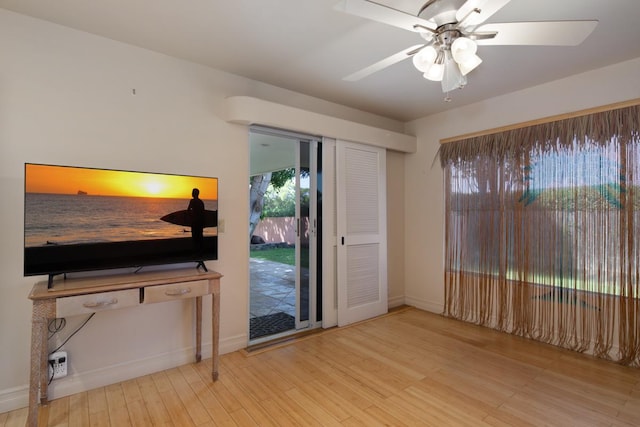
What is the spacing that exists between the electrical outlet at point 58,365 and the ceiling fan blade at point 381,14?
2744mm

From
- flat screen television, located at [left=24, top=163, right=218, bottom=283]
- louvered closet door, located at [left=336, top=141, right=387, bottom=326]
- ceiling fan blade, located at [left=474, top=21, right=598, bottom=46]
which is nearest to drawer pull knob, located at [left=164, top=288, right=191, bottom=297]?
flat screen television, located at [left=24, top=163, right=218, bottom=283]

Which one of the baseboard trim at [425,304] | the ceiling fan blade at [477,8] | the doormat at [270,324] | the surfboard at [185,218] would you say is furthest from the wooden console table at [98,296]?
the baseboard trim at [425,304]

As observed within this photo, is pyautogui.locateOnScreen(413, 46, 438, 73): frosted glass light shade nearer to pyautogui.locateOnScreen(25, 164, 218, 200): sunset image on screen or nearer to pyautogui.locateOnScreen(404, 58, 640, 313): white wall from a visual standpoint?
pyautogui.locateOnScreen(404, 58, 640, 313): white wall

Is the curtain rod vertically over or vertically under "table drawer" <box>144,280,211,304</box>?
over

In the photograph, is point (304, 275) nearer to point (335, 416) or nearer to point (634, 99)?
point (335, 416)

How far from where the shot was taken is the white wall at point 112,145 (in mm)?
Answer: 2066

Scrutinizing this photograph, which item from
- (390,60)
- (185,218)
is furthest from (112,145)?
(390,60)

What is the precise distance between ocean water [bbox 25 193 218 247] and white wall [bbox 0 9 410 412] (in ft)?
0.93

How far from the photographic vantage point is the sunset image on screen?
1963 millimetres

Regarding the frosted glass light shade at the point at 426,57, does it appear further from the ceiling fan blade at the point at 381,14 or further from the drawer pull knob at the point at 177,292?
the drawer pull knob at the point at 177,292

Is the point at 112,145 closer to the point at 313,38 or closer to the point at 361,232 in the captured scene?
the point at 313,38

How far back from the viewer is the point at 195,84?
2777mm

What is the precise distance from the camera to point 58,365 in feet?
7.02

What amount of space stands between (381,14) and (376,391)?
2.36m
